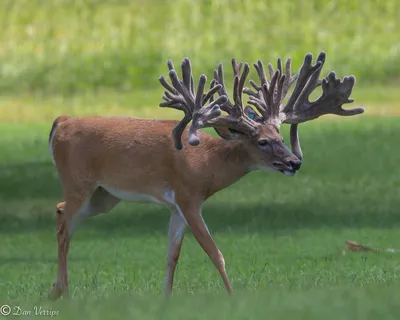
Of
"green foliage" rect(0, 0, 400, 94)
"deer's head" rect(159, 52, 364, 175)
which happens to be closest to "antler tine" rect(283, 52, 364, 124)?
"deer's head" rect(159, 52, 364, 175)

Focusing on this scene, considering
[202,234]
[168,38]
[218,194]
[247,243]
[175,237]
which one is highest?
[202,234]

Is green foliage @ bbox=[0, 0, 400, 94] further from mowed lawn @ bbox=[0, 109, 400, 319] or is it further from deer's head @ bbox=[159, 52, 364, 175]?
deer's head @ bbox=[159, 52, 364, 175]

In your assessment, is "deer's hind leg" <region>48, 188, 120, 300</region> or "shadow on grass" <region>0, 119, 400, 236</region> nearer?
"deer's hind leg" <region>48, 188, 120, 300</region>

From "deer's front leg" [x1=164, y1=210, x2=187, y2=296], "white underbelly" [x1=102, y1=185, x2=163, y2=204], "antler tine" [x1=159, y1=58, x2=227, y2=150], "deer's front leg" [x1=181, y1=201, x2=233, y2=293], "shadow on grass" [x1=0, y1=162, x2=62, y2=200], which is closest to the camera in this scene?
"antler tine" [x1=159, y1=58, x2=227, y2=150]

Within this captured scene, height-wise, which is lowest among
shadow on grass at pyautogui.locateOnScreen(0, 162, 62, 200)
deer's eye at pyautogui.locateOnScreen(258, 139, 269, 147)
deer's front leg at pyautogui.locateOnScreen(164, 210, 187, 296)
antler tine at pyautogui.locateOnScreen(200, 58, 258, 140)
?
shadow on grass at pyautogui.locateOnScreen(0, 162, 62, 200)

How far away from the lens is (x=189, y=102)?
12094 millimetres

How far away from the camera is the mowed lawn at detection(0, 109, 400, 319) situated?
28.9ft

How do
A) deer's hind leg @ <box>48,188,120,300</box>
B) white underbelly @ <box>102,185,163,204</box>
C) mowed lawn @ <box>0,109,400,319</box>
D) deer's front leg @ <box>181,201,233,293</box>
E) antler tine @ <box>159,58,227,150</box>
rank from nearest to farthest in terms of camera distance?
mowed lawn @ <box>0,109,400,319</box> → antler tine @ <box>159,58,227,150</box> → deer's front leg @ <box>181,201,233,293</box> → white underbelly @ <box>102,185,163,204</box> → deer's hind leg @ <box>48,188,120,300</box>

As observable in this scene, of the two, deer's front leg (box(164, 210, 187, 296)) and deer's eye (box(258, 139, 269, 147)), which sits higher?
deer's eye (box(258, 139, 269, 147))

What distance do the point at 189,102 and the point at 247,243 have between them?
6.74 m

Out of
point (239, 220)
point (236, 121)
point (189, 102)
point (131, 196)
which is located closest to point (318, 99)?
point (236, 121)

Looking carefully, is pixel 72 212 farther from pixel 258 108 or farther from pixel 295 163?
pixel 295 163

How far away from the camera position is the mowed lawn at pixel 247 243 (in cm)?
881

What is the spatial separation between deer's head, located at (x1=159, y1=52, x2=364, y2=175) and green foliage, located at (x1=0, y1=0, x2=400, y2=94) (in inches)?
1254
